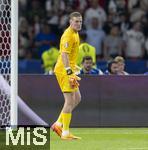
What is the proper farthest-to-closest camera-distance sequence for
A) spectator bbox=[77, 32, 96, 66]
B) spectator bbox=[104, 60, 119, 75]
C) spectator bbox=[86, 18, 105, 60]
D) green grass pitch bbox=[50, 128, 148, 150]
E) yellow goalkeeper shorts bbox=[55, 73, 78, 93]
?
1. spectator bbox=[86, 18, 105, 60]
2. spectator bbox=[77, 32, 96, 66]
3. spectator bbox=[104, 60, 119, 75]
4. yellow goalkeeper shorts bbox=[55, 73, 78, 93]
5. green grass pitch bbox=[50, 128, 148, 150]

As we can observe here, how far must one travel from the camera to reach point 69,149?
12.0 meters

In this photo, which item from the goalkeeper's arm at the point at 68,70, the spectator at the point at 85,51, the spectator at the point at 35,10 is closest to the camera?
the goalkeeper's arm at the point at 68,70

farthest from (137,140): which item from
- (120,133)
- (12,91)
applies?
(12,91)

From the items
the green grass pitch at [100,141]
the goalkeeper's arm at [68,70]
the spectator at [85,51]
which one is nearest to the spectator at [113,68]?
the spectator at [85,51]

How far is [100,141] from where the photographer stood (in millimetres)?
13180

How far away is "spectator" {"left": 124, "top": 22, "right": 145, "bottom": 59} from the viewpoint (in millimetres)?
20516

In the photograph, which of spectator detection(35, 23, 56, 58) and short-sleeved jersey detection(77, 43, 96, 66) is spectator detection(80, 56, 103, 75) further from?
spectator detection(35, 23, 56, 58)

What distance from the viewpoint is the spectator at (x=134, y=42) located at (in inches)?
808

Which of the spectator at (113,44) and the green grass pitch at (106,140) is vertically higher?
the spectator at (113,44)

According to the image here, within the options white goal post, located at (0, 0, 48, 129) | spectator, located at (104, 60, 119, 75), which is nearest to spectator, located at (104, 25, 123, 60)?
spectator, located at (104, 60, 119, 75)

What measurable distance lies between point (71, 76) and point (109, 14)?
7.84 metres

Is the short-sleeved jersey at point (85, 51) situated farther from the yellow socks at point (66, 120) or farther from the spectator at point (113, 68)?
the yellow socks at point (66, 120)

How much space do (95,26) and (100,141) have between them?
7.63m

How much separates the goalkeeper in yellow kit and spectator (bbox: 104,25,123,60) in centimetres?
673
